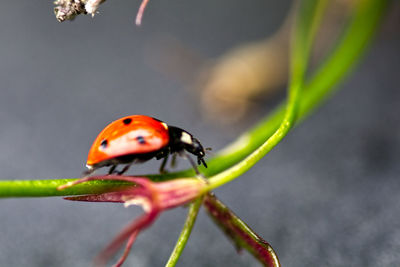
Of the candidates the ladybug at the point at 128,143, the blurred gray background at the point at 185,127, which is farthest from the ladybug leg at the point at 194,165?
the blurred gray background at the point at 185,127

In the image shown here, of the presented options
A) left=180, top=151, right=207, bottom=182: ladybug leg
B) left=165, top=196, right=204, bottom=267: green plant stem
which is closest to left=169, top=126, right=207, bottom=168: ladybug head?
left=180, top=151, right=207, bottom=182: ladybug leg

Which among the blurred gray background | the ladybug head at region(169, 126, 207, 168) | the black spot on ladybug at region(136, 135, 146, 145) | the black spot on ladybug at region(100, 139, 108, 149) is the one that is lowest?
the blurred gray background

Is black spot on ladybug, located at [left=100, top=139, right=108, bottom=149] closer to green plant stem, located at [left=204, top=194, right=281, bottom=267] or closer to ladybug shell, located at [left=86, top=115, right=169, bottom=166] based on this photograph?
ladybug shell, located at [left=86, top=115, right=169, bottom=166]

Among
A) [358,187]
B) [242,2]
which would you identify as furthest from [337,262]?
[242,2]

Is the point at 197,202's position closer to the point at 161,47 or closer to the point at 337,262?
the point at 337,262

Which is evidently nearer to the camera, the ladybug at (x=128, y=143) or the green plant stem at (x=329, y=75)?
the ladybug at (x=128, y=143)

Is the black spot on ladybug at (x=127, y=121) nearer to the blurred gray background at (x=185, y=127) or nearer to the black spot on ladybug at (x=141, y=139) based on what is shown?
the black spot on ladybug at (x=141, y=139)
